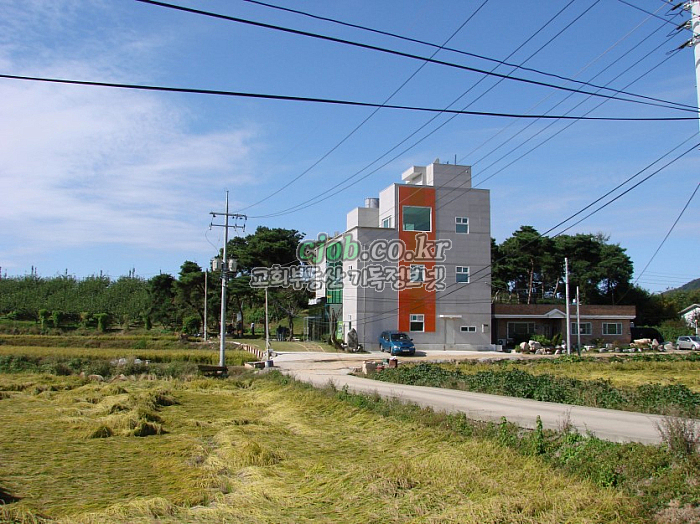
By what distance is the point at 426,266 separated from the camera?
47438mm

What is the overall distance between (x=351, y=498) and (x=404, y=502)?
2.35 feet

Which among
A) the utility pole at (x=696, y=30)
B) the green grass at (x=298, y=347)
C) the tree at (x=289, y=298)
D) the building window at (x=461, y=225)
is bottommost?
the green grass at (x=298, y=347)

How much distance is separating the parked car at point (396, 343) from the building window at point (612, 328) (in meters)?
21.1

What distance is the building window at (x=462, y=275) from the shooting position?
157 ft

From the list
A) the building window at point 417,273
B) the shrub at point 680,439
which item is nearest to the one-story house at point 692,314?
the building window at point 417,273

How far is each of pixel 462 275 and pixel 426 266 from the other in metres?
3.22

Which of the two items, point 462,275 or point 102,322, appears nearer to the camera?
point 462,275

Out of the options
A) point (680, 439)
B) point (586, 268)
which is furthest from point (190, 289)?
point (680, 439)

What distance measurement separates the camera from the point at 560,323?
5225 centimetres

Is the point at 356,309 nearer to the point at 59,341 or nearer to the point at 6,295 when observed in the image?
the point at 59,341

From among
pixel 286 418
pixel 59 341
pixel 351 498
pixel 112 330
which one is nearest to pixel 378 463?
pixel 351 498

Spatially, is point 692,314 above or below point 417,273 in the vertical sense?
below

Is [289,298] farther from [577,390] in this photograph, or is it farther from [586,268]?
[577,390]

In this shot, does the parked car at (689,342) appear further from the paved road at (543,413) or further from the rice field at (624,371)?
the paved road at (543,413)
